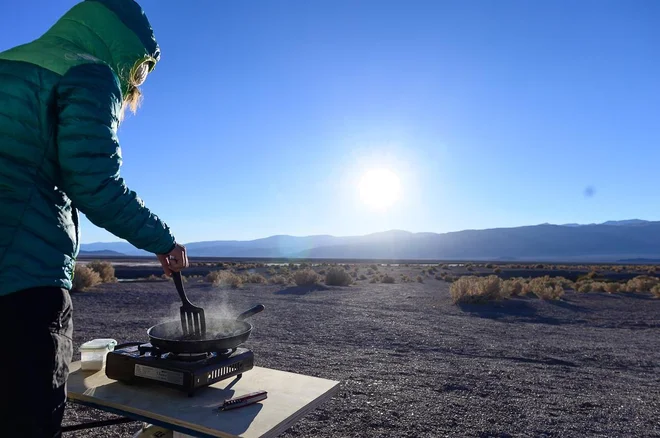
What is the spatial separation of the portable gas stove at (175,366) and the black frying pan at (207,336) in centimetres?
5

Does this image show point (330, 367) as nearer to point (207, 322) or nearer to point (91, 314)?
point (207, 322)

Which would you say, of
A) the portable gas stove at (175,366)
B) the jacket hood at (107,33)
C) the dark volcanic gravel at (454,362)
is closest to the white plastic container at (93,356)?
the portable gas stove at (175,366)

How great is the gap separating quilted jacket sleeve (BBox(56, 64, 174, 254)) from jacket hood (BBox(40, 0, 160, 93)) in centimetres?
13

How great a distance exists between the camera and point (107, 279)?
2034 cm

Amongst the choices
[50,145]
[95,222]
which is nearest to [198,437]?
[95,222]

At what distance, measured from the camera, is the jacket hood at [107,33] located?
157 centimetres

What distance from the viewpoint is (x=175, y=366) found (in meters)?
1.87

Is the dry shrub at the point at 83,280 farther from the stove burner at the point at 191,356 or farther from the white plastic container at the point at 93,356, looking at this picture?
the stove burner at the point at 191,356

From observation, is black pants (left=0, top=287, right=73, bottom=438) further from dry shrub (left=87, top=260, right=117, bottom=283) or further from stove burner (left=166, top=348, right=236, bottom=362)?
dry shrub (left=87, top=260, right=117, bottom=283)

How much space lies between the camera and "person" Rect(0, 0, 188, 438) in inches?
54.1

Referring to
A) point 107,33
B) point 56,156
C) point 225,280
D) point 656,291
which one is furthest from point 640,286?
point 56,156

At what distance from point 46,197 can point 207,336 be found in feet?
3.26

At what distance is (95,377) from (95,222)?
45.2 inches

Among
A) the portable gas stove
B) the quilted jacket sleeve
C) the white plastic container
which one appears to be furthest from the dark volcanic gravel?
the quilted jacket sleeve
